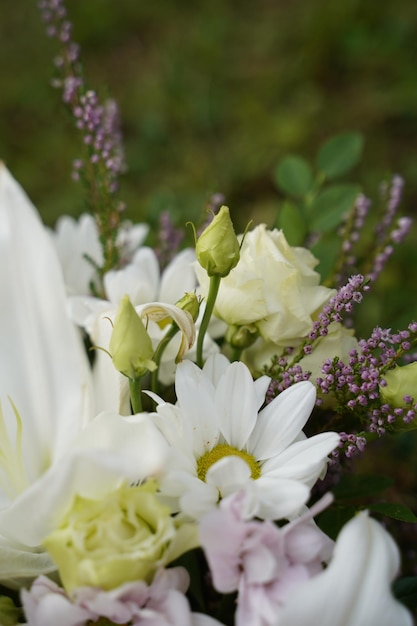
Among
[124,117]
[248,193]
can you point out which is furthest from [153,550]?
[124,117]

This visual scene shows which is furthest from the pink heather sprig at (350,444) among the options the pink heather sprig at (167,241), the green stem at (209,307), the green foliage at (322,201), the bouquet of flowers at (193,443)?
the pink heather sprig at (167,241)

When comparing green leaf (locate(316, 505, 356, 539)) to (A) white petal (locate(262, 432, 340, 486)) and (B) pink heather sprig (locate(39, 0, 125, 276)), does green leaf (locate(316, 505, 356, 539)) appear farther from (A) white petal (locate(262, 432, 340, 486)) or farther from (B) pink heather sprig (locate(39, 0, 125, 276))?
(B) pink heather sprig (locate(39, 0, 125, 276))

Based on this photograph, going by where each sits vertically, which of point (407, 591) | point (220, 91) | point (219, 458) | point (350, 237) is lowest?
point (407, 591)

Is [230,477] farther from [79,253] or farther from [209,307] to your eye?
[79,253]

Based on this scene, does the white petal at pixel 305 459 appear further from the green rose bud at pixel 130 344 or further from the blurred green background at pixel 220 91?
the blurred green background at pixel 220 91

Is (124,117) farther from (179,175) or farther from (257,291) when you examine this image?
(257,291)

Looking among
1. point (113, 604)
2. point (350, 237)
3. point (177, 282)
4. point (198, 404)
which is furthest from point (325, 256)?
point (113, 604)
